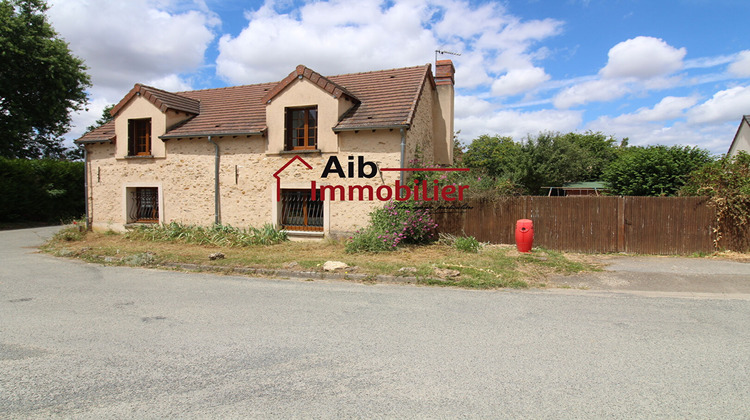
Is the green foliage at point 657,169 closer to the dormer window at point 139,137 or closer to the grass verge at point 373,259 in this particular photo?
the grass verge at point 373,259

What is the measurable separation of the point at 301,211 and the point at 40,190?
16.1 metres

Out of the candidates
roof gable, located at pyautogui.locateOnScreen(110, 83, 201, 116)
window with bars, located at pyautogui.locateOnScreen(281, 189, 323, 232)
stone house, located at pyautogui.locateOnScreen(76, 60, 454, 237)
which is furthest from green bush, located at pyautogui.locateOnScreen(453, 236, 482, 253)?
roof gable, located at pyautogui.locateOnScreen(110, 83, 201, 116)

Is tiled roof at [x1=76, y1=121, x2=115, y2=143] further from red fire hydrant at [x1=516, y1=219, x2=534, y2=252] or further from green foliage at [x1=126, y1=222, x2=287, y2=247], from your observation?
red fire hydrant at [x1=516, y1=219, x2=534, y2=252]

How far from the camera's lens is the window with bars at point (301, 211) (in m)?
12.5

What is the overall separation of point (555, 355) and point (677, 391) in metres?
1.02

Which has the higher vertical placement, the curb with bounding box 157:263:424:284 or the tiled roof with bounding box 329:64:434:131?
the tiled roof with bounding box 329:64:434:131

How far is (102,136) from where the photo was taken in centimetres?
1487

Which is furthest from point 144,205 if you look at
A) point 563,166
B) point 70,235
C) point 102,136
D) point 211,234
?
point 563,166

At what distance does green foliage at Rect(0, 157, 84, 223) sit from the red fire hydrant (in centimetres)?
2193

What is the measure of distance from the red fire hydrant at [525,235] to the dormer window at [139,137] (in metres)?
12.7

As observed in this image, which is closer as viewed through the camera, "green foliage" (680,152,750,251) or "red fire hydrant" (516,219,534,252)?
"green foliage" (680,152,750,251)

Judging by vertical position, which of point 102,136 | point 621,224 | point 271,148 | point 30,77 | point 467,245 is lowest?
point 467,245

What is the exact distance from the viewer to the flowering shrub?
34.4 ft

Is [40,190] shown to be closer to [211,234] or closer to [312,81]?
[211,234]
